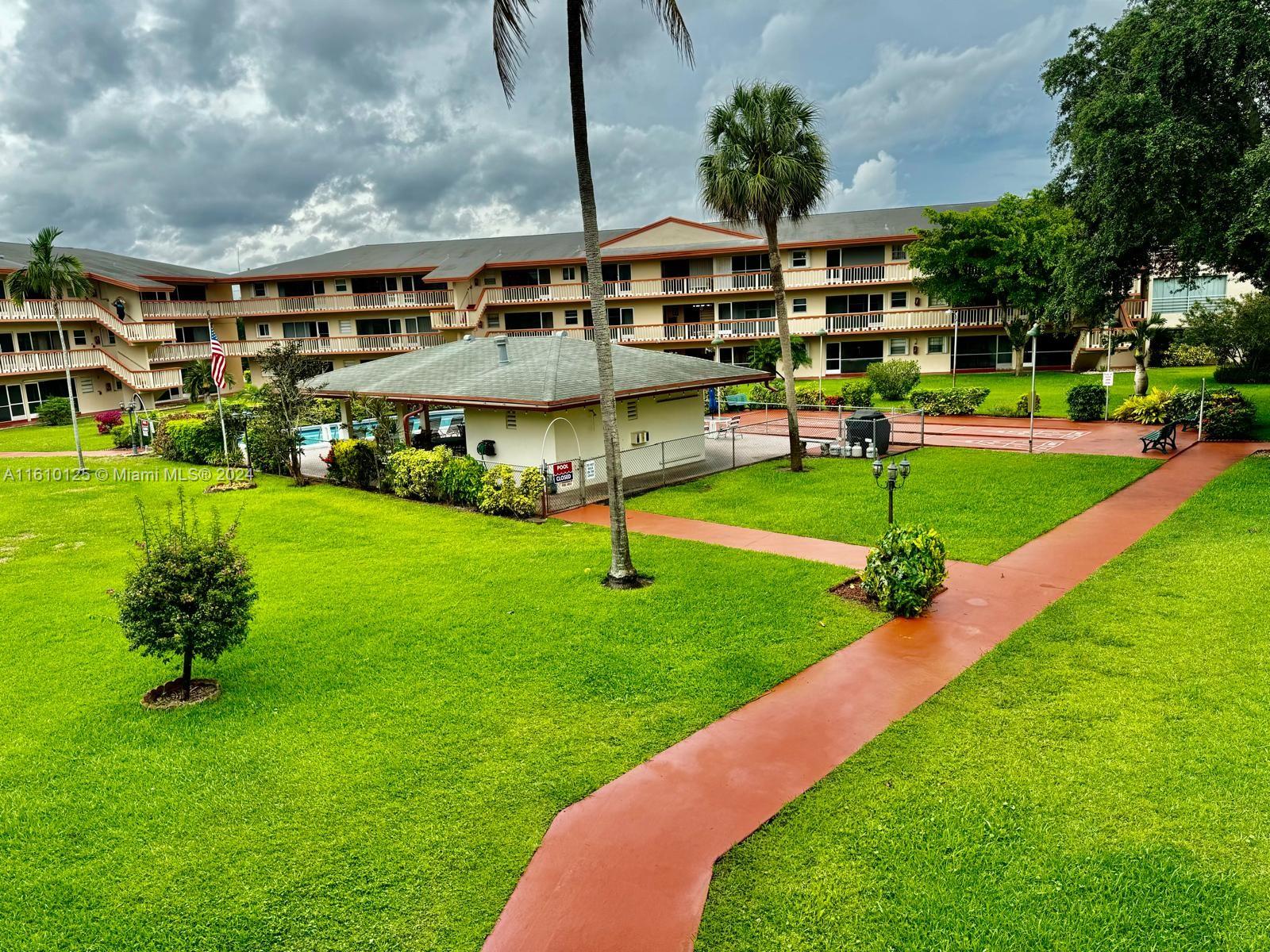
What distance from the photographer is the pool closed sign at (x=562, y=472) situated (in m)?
19.1

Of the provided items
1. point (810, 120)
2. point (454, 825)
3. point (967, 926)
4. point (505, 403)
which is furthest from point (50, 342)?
point (967, 926)

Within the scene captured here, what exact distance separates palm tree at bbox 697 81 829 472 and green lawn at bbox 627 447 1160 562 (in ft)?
22.0

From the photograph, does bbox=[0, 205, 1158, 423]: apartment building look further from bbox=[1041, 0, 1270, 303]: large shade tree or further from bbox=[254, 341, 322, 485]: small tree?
bbox=[1041, 0, 1270, 303]: large shade tree

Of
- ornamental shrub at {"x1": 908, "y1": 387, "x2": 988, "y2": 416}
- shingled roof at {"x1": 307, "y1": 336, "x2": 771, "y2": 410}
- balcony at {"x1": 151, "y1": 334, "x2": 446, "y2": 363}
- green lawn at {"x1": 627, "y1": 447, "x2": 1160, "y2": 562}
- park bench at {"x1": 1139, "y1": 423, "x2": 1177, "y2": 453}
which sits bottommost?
green lawn at {"x1": 627, "y1": 447, "x2": 1160, "y2": 562}

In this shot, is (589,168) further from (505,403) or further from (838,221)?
(838,221)

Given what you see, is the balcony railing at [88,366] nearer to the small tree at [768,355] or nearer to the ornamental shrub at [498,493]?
the small tree at [768,355]

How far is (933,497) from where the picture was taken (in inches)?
699

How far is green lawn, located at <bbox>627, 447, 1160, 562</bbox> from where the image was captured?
1531 cm

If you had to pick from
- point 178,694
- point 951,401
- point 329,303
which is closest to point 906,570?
point 178,694

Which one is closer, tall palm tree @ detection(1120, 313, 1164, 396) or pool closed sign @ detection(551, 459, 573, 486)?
pool closed sign @ detection(551, 459, 573, 486)

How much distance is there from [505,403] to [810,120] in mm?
10291

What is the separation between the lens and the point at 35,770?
304 inches

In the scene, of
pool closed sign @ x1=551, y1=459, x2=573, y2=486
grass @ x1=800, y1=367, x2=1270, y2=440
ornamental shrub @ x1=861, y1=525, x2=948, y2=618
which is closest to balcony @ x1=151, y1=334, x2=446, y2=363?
grass @ x1=800, y1=367, x2=1270, y2=440

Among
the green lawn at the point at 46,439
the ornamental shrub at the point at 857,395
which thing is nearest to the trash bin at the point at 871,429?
the ornamental shrub at the point at 857,395
